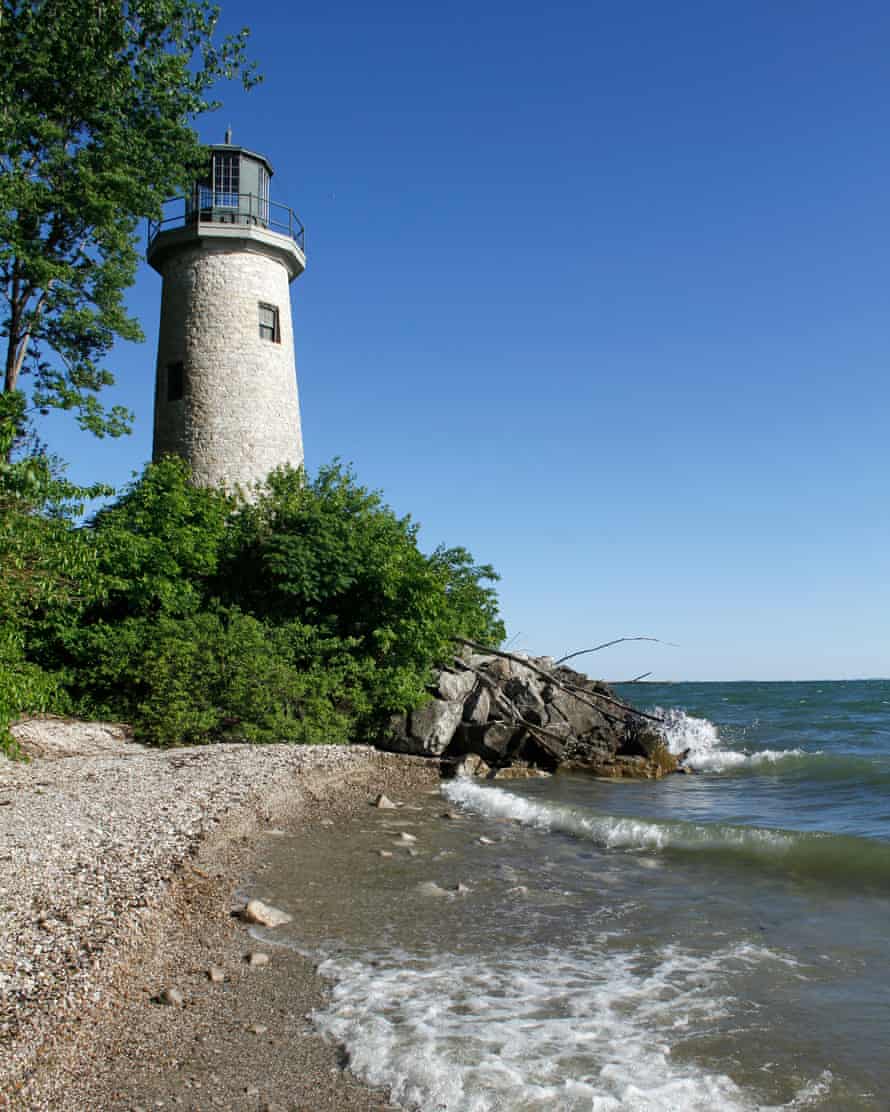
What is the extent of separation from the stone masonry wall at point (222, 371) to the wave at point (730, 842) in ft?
45.9

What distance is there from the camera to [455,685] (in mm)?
19844

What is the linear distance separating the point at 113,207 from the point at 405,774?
15225 mm

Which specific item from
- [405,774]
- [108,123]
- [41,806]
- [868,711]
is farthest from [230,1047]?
[868,711]

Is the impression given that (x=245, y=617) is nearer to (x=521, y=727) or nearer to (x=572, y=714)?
(x=521, y=727)

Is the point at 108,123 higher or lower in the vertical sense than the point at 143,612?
higher

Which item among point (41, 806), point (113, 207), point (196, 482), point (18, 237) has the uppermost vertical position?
point (113, 207)

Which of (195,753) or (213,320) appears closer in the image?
(195,753)

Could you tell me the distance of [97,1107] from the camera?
4254 millimetres

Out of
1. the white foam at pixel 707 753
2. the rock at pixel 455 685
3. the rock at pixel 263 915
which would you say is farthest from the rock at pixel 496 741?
the rock at pixel 263 915

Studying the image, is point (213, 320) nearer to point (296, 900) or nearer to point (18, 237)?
point (18, 237)

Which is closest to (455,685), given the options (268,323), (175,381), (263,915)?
(175,381)

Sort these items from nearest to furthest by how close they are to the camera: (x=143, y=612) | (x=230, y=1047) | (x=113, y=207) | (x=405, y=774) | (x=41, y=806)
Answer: (x=230, y=1047), (x=41, y=806), (x=405, y=774), (x=143, y=612), (x=113, y=207)

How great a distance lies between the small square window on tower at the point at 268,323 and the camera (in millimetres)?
24391

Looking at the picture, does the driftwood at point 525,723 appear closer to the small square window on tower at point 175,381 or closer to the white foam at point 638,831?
the white foam at point 638,831
